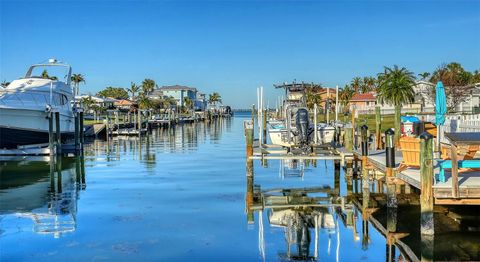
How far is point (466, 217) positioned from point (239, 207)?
285 inches

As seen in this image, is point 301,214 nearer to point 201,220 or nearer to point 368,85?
point 201,220

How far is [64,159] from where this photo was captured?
3600 cm

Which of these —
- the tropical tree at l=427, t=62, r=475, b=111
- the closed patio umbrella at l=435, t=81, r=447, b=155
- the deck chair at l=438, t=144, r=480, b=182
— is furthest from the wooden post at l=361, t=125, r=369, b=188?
the tropical tree at l=427, t=62, r=475, b=111

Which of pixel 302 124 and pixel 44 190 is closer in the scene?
pixel 44 190

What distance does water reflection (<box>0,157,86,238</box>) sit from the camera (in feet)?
54.7

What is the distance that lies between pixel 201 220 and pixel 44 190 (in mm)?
9443

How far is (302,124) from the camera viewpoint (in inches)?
955

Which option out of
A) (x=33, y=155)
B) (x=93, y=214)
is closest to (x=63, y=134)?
(x=33, y=155)

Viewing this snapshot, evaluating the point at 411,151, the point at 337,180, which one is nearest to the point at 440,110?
the point at 411,151

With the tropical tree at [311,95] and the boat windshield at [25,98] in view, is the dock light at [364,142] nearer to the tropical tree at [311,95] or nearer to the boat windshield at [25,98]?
the tropical tree at [311,95]

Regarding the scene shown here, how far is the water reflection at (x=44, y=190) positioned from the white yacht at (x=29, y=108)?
3315 millimetres

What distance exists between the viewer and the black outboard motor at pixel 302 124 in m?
24.2

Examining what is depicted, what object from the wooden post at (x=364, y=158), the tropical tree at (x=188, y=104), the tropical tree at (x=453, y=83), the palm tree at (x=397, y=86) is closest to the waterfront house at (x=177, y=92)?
the tropical tree at (x=188, y=104)

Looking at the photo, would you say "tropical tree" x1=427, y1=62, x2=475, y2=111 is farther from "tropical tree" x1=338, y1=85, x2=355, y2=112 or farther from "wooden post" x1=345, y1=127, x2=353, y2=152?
"wooden post" x1=345, y1=127, x2=353, y2=152
